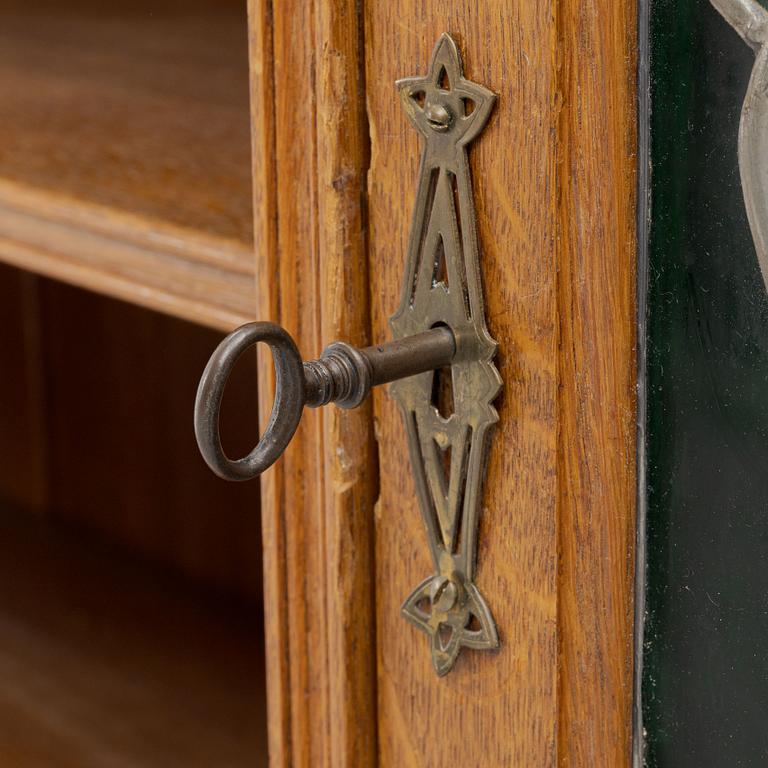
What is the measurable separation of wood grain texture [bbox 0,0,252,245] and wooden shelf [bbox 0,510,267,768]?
33cm

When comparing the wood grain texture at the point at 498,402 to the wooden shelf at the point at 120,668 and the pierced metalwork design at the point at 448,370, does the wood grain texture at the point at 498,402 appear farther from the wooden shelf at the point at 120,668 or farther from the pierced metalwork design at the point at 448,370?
the wooden shelf at the point at 120,668

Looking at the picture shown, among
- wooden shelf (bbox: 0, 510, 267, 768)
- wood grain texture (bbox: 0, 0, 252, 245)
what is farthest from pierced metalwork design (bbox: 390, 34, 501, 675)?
wooden shelf (bbox: 0, 510, 267, 768)

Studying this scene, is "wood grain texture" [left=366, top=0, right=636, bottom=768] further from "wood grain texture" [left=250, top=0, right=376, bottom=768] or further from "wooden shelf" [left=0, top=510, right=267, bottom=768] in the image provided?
"wooden shelf" [left=0, top=510, right=267, bottom=768]

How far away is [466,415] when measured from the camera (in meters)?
0.36

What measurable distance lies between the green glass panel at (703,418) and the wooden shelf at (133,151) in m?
0.16

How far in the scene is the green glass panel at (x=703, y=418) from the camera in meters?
0.31

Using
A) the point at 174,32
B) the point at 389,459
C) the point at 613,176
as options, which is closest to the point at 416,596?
the point at 389,459

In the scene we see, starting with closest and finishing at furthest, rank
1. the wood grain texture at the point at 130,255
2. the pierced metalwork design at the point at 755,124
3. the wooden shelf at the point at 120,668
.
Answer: the pierced metalwork design at the point at 755,124
the wood grain texture at the point at 130,255
the wooden shelf at the point at 120,668

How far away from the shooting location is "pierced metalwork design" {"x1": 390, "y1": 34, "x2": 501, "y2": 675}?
1.11ft

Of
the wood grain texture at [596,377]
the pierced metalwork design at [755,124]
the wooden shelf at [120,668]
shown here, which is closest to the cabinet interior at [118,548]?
the wooden shelf at [120,668]

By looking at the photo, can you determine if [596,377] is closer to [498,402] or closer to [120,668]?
[498,402]

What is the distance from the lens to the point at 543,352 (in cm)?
34

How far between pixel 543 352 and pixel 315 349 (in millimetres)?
87

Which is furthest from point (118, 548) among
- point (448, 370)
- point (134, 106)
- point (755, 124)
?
point (755, 124)
